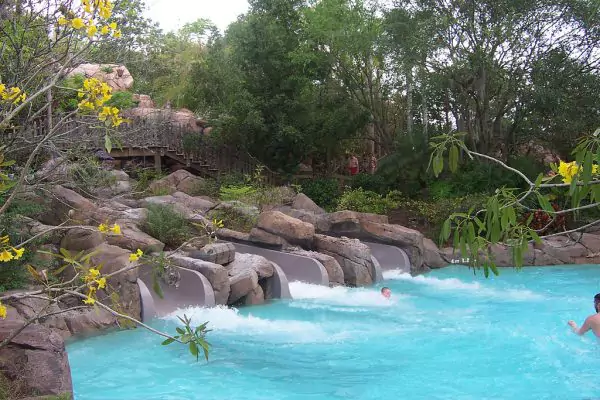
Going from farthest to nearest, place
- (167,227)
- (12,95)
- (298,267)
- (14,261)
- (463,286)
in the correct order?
(463,286)
(298,267)
(167,227)
(14,261)
(12,95)

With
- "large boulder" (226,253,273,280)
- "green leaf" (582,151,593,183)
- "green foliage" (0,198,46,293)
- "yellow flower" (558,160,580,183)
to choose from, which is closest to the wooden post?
"large boulder" (226,253,273,280)

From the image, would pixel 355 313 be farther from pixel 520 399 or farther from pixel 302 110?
Answer: pixel 302 110

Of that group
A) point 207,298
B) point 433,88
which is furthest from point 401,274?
point 433,88

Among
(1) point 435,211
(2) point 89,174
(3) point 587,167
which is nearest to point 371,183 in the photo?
(1) point 435,211

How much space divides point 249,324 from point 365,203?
9.63 m

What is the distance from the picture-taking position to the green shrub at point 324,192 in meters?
18.7

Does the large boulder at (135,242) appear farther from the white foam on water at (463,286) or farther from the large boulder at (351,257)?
the white foam on water at (463,286)

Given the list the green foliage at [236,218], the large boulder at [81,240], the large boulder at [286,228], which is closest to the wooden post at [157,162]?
the green foliage at [236,218]

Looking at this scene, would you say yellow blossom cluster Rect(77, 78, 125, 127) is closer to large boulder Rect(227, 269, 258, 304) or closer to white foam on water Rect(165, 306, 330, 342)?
white foam on water Rect(165, 306, 330, 342)

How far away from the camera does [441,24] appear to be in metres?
16.1

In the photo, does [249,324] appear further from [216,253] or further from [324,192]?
[324,192]

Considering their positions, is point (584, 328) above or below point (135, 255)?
below

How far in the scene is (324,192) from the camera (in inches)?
744

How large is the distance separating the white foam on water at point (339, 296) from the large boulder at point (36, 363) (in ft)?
19.1
